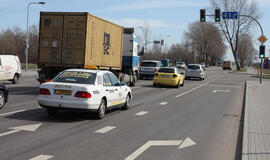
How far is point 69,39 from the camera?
16.7 metres

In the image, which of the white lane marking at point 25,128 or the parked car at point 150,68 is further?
the parked car at point 150,68

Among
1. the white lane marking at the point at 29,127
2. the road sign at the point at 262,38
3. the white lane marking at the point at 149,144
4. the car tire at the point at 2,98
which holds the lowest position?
the white lane marking at the point at 149,144

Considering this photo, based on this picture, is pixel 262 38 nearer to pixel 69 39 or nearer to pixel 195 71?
pixel 195 71

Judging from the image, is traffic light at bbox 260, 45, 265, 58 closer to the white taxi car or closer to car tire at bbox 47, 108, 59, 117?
the white taxi car

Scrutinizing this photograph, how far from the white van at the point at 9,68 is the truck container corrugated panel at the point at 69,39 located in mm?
5629

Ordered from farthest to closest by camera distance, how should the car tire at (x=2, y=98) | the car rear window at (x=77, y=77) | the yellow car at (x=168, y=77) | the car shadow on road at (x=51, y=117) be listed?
the yellow car at (x=168, y=77)
the car tire at (x=2, y=98)
the car rear window at (x=77, y=77)
the car shadow on road at (x=51, y=117)

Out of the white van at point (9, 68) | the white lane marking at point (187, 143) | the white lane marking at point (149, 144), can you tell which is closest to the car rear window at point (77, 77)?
the white lane marking at point (149, 144)

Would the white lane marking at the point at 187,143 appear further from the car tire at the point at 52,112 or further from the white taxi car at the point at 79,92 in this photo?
the car tire at the point at 52,112

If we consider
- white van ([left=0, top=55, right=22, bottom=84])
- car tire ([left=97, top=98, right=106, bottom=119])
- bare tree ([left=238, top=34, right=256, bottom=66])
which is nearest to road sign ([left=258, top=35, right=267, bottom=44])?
white van ([left=0, top=55, right=22, bottom=84])

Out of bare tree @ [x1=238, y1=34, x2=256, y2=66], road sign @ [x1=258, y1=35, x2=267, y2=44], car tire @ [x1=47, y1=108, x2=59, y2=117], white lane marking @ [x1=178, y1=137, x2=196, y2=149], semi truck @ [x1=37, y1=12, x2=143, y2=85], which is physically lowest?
white lane marking @ [x1=178, y1=137, x2=196, y2=149]

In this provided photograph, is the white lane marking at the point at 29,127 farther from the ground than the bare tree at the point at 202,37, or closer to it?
closer to it

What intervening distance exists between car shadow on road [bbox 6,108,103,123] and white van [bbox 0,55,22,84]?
37.7 feet

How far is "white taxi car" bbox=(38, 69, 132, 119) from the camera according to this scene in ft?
31.2

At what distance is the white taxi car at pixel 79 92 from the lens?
9523 mm
